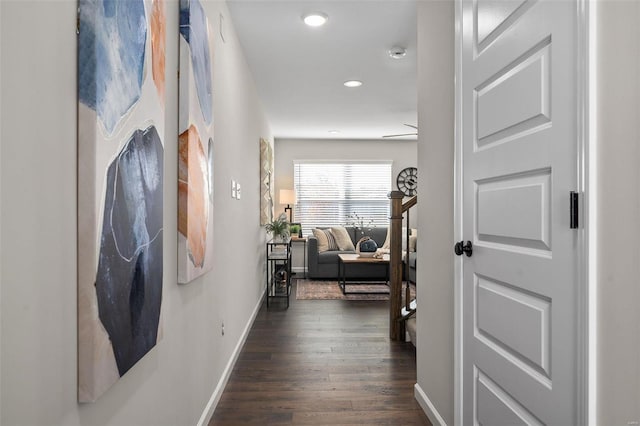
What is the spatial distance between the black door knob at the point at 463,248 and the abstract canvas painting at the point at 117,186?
1156 mm

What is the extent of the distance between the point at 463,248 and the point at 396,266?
1925 mm

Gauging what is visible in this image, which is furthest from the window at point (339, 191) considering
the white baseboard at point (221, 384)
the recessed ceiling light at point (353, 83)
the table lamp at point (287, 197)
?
the white baseboard at point (221, 384)

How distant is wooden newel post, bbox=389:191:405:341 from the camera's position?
354 centimetres

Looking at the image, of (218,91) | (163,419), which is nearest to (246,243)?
(218,91)

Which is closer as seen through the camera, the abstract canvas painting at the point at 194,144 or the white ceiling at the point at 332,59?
the abstract canvas painting at the point at 194,144

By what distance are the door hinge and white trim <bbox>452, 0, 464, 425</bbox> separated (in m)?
0.66

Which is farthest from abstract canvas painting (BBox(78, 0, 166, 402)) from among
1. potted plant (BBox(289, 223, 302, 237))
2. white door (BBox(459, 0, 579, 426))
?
potted plant (BBox(289, 223, 302, 237))

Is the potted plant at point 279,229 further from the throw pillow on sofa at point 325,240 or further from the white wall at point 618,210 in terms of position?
the white wall at point 618,210

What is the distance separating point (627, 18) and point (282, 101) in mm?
4427

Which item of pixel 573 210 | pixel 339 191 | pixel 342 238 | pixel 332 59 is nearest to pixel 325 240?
pixel 342 238

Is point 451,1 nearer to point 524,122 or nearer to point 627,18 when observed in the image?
point 524,122

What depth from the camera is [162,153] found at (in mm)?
1410

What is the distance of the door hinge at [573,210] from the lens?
41.2 inches

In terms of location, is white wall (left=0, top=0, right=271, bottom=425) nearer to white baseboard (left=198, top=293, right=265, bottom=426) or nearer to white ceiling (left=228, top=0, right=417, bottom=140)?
white baseboard (left=198, top=293, right=265, bottom=426)
